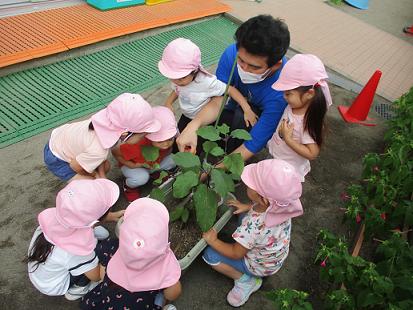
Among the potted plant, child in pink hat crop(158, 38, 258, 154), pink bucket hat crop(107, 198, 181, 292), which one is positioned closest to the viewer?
pink bucket hat crop(107, 198, 181, 292)

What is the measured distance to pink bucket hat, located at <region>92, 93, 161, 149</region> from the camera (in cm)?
154

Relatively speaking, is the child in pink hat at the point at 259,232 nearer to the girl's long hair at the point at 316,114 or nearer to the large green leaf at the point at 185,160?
the large green leaf at the point at 185,160

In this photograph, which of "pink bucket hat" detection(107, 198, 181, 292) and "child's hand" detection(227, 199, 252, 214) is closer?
"pink bucket hat" detection(107, 198, 181, 292)

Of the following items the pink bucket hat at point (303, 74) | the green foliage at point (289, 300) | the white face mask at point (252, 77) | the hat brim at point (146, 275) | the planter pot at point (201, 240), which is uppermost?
the pink bucket hat at point (303, 74)

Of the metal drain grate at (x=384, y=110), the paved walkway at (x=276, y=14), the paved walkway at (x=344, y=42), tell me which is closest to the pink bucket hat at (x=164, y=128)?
the paved walkway at (x=276, y=14)

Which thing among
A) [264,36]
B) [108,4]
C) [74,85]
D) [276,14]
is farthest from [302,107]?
[276,14]

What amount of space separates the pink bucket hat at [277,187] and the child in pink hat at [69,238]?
0.75 meters

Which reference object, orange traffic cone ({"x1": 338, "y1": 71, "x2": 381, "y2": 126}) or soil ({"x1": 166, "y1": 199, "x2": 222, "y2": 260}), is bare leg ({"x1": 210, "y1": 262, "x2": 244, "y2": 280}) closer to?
soil ({"x1": 166, "y1": 199, "x2": 222, "y2": 260})

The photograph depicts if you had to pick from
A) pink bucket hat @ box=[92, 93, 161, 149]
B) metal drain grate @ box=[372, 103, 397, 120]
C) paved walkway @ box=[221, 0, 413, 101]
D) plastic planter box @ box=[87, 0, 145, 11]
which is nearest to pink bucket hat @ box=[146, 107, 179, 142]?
pink bucket hat @ box=[92, 93, 161, 149]

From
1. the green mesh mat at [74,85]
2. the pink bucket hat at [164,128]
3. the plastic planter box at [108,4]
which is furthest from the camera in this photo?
the plastic planter box at [108,4]

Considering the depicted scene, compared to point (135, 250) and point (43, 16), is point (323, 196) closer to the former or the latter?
point (135, 250)

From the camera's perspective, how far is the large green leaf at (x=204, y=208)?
1279 mm

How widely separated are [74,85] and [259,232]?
2305mm

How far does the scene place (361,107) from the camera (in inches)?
120
